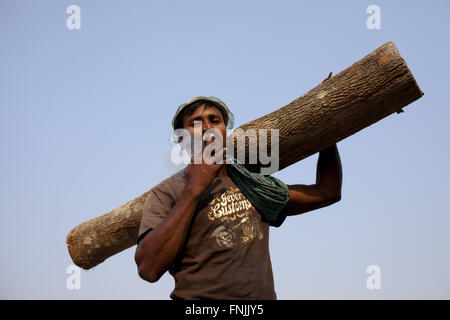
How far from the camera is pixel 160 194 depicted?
255 centimetres

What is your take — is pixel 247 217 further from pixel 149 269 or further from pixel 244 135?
pixel 244 135

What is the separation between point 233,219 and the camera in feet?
8.07

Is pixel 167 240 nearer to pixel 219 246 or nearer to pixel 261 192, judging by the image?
pixel 219 246

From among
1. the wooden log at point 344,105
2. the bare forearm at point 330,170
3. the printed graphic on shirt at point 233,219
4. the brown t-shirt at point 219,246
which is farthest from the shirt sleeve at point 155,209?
the bare forearm at point 330,170

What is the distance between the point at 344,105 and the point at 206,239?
1415 mm

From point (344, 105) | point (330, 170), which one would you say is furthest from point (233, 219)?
point (344, 105)

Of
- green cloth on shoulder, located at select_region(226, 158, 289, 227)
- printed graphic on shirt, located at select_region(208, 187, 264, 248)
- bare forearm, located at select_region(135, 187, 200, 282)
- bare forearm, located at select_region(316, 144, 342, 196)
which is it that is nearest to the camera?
bare forearm, located at select_region(135, 187, 200, 282)

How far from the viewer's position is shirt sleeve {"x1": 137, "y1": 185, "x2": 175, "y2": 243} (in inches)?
94.4

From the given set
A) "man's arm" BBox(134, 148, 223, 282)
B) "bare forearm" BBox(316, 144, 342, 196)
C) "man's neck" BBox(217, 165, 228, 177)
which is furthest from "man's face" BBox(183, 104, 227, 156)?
"bare forearm" BBox(316, 144, 342, 196)

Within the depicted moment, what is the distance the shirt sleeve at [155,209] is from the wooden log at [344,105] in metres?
1.01

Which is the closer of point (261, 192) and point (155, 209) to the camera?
point (155, 209)

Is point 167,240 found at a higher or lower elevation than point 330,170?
lower

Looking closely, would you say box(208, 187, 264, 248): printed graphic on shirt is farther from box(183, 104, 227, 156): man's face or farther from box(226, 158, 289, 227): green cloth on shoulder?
box(183, 104, 227, 156): man's face

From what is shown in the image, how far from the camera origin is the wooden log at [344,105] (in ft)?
9.60
